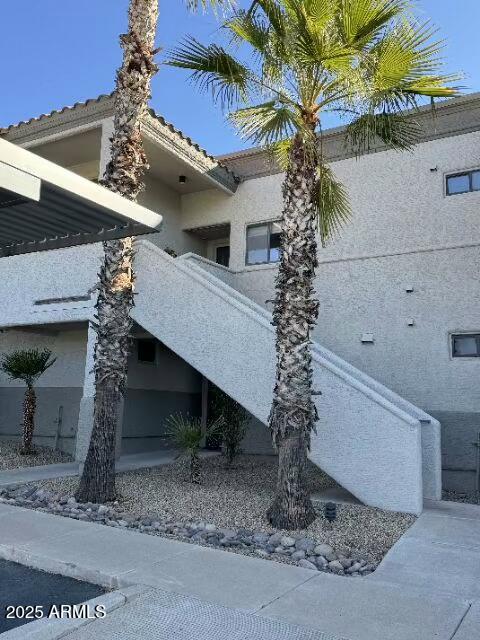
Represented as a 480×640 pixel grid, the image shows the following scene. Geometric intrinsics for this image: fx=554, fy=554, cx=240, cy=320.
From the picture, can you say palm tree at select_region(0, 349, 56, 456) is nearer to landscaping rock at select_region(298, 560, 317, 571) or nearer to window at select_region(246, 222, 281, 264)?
window at select_region(246, 222, 281, 264)

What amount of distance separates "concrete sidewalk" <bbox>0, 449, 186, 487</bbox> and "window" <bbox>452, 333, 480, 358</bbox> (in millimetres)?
6798

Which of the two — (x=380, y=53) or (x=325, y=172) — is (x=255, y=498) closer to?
(x=325, y=172)

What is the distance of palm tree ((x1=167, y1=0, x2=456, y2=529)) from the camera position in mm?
7121

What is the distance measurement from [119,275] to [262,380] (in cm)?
291

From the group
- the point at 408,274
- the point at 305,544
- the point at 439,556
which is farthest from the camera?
the point at 408,274

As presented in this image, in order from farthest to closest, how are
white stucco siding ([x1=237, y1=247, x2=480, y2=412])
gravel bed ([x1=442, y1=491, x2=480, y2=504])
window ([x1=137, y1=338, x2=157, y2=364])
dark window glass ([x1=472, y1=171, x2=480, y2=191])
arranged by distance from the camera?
window ([x1=137, y1=338, x2=157, y2=364]), dark window glass ([x1=472, y1=171, x2=480, y2=191]), white stucco siding ([x1=237, y1=247, x2=480, y2=412]), gravel bed ([x1=442, y1=491, x2=480, y2=504])

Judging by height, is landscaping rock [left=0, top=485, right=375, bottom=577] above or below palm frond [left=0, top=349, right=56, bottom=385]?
below

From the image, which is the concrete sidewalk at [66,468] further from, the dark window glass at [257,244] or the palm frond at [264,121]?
the palm frond at [264,121]

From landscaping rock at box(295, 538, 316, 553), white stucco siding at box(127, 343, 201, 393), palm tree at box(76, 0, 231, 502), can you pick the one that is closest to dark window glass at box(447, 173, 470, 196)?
palm tree at box(76, 0, 231, 502)

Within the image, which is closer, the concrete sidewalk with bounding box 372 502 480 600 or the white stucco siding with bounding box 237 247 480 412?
the concrete sidewalk with bounding box 372 502 480 600

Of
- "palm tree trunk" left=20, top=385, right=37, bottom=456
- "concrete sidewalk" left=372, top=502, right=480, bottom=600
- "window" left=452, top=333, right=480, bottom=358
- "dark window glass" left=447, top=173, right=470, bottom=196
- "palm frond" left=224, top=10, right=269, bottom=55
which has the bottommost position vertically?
"concrete sidewalk" left=372, top=502, right=480, bottom=600

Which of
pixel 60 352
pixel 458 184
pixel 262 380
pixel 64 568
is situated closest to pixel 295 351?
pixel 262 380

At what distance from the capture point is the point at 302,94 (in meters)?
7.75

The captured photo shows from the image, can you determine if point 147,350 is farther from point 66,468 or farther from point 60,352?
point 66,468
